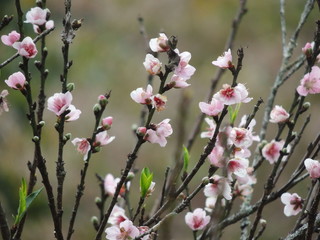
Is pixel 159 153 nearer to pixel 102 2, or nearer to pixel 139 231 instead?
pixel 102 2

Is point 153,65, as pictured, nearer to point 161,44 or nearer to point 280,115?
point 161,44

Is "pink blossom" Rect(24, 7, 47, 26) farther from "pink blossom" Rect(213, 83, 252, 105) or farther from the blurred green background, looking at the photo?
the blurred green background

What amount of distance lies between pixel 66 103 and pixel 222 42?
4078 mm

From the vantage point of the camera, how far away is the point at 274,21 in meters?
4.34

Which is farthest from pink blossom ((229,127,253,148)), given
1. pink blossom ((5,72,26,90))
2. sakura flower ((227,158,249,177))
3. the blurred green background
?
the blurred green background

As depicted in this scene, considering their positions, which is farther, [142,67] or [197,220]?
[142,67]

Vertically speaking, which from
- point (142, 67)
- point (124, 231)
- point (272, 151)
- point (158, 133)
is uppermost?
point (142, 67)

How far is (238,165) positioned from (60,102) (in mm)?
261

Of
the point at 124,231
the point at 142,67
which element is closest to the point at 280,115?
→ the point at 124,231

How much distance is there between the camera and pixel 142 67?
4574 millimetres

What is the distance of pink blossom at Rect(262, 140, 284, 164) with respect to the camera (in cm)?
89

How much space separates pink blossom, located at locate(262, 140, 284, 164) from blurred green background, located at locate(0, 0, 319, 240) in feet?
8.75

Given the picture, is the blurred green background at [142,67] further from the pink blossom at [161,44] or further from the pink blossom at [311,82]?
the pink blossom at [161,44]

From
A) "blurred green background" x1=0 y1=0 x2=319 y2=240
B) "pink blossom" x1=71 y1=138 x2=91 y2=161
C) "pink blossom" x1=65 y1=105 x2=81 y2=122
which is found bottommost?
"pink blossom" x1=71 y1=138 x2=91 y2=161
